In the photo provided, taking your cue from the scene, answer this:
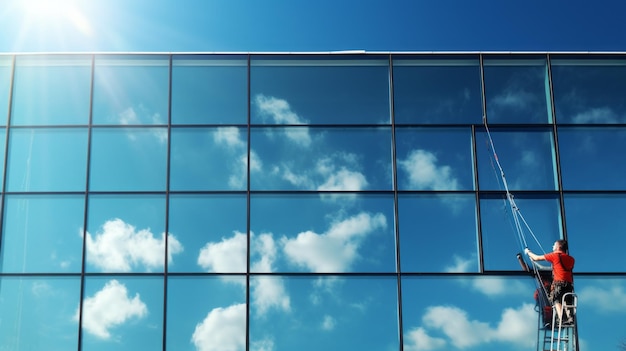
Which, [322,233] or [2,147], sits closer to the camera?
[322,233]

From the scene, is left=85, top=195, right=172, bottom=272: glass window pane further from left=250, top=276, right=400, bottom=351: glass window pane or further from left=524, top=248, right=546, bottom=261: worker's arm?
left=524, top=248, right=546, bottom=261: worker's arm

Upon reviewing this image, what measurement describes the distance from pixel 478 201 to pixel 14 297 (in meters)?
9.38

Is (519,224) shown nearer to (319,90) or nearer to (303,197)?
(303,197)

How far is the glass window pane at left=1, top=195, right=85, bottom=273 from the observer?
18641 millimetres

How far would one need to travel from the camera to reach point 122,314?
18344 millimetres

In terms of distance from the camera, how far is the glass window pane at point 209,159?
746 inches

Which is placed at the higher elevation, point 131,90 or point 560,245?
point 131,90

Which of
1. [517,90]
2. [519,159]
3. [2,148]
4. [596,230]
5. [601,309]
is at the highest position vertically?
[517,90]

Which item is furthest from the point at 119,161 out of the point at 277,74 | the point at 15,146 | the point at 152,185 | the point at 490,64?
the point at 490,64

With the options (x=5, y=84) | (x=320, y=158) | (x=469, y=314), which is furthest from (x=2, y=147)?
(x=469, y=314)

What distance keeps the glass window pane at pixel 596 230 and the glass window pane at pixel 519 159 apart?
0.69m

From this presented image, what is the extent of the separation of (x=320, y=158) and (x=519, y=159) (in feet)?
13.3

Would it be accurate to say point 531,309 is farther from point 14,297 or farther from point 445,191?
point 14,297

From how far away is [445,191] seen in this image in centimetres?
1898
